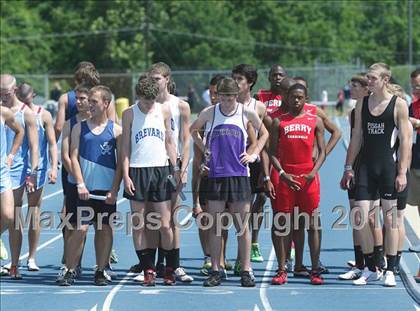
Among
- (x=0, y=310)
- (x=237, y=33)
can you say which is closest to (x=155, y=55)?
(x=237, y=33)

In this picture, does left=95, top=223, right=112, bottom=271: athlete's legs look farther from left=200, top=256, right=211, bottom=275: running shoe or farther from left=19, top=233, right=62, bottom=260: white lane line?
left=19, top=233, right=62, bottom=260: white lane line

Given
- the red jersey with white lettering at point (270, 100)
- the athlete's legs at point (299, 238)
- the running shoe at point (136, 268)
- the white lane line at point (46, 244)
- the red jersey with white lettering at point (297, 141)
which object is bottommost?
the white lane line at point (46, 244)

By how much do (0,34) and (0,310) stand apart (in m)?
61.1

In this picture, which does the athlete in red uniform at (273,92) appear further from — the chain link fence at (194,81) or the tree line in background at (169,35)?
the tree line in background at (169,35)

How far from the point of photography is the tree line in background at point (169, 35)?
73062 millimetres

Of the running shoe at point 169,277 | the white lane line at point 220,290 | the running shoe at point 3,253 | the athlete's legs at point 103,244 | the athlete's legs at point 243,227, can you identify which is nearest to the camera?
the white lane line at point 220,290

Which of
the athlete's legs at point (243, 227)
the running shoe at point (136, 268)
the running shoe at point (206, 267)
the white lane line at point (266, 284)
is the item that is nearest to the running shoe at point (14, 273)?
the running shoe at point (136, 268)

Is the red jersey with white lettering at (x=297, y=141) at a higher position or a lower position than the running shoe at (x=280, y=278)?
higher

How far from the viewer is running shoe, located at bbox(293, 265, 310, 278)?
1314 centimetres

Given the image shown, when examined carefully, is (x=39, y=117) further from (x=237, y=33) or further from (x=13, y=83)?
(x=237, y=33)

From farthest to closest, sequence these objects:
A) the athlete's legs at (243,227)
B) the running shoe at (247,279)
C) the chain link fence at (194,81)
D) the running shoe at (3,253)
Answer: the chain link fence at (194,81), the running shoe at (3,253), the athlete's legs at (243,227), the running shoe at (247,279)

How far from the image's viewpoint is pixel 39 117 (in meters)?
13.6

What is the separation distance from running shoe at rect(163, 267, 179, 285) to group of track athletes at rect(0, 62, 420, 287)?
0.05 feet

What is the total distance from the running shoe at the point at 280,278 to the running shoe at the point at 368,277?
71 cm
